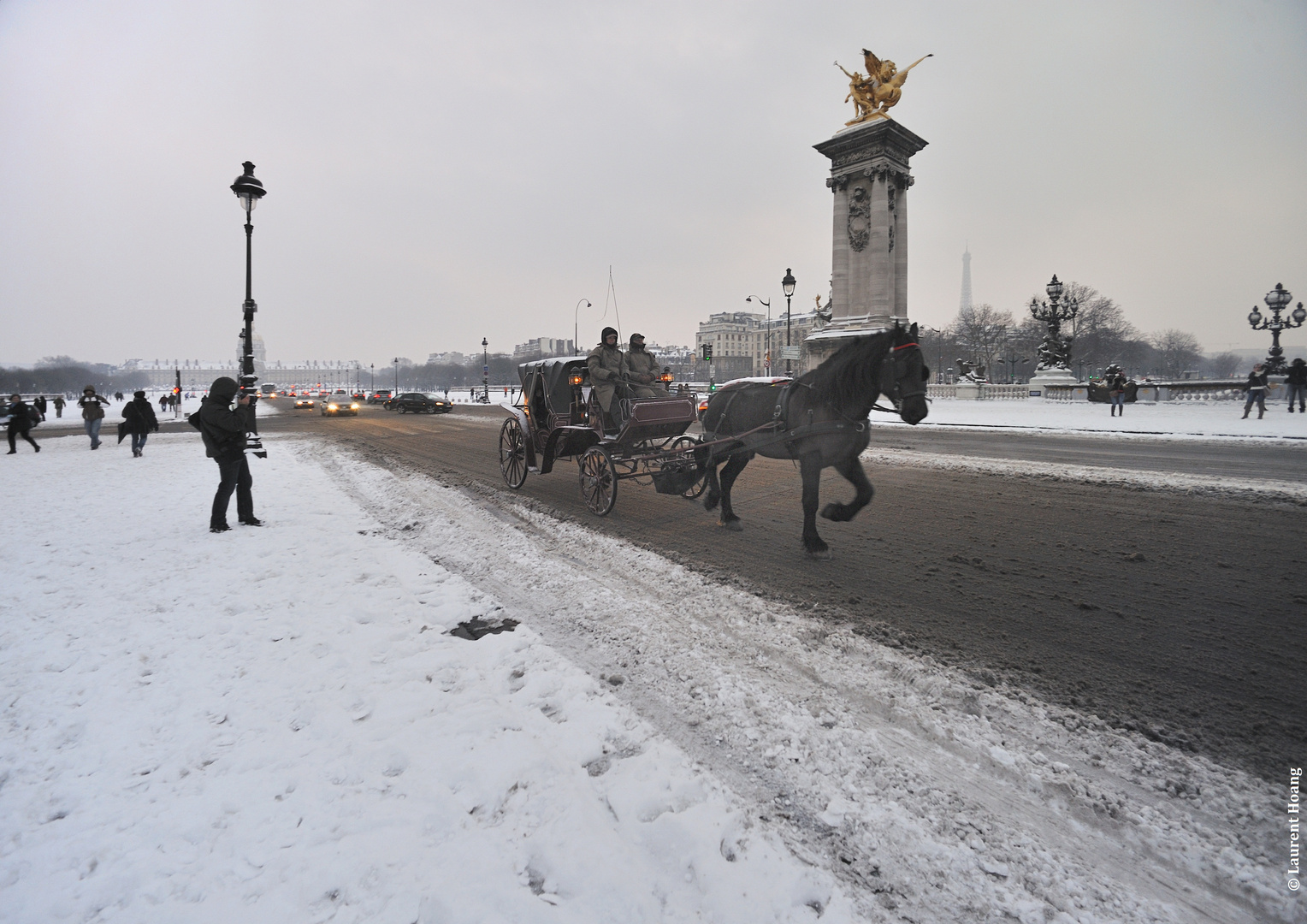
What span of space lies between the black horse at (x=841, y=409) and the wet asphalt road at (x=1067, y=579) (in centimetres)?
81

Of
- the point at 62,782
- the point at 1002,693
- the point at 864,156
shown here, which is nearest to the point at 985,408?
the point at 864,156

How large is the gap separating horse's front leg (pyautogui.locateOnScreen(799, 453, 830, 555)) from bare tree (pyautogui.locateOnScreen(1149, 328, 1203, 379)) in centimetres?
11490

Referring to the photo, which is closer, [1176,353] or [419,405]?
[419,405]

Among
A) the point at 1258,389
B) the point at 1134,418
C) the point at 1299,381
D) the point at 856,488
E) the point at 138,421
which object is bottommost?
the point at 856,488

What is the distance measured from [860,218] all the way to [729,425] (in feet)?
96.8

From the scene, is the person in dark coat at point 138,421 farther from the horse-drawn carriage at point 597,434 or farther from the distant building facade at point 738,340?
the distant building facade at point 738,340

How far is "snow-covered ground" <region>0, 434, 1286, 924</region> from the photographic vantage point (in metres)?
2.17

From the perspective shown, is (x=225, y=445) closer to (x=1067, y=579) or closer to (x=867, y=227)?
(x=1067, y=579)

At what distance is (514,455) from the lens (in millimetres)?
10273

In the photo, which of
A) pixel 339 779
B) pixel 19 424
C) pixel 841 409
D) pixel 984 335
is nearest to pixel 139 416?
pixel 19 424

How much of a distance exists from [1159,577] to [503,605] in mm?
5766

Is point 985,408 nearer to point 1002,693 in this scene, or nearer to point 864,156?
point 864,156

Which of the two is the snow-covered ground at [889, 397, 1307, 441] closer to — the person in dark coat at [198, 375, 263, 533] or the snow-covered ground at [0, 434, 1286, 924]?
the snow-covered ground at [0, 434, 1286, 924]

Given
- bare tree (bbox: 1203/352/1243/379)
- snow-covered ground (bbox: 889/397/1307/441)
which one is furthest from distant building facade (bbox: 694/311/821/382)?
snow-covered ground (bbox: 889/397/1307/441)
